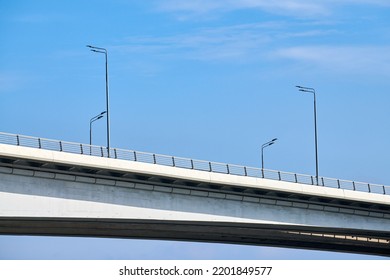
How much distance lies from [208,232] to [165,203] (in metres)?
13.3

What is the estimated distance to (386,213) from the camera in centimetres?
10081

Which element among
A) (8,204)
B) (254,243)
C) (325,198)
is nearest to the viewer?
(8,204)

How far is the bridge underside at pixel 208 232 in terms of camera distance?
88.1 m

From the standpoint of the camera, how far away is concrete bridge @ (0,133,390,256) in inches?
3108

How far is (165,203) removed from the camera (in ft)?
Result: 282

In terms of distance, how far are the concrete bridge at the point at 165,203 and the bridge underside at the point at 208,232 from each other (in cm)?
9

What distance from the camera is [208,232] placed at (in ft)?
324

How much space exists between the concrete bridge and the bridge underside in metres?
0.09

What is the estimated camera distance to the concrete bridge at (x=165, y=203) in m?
78.9

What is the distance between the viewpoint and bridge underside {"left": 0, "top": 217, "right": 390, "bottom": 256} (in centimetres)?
8812

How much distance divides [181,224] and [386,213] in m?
19.0
